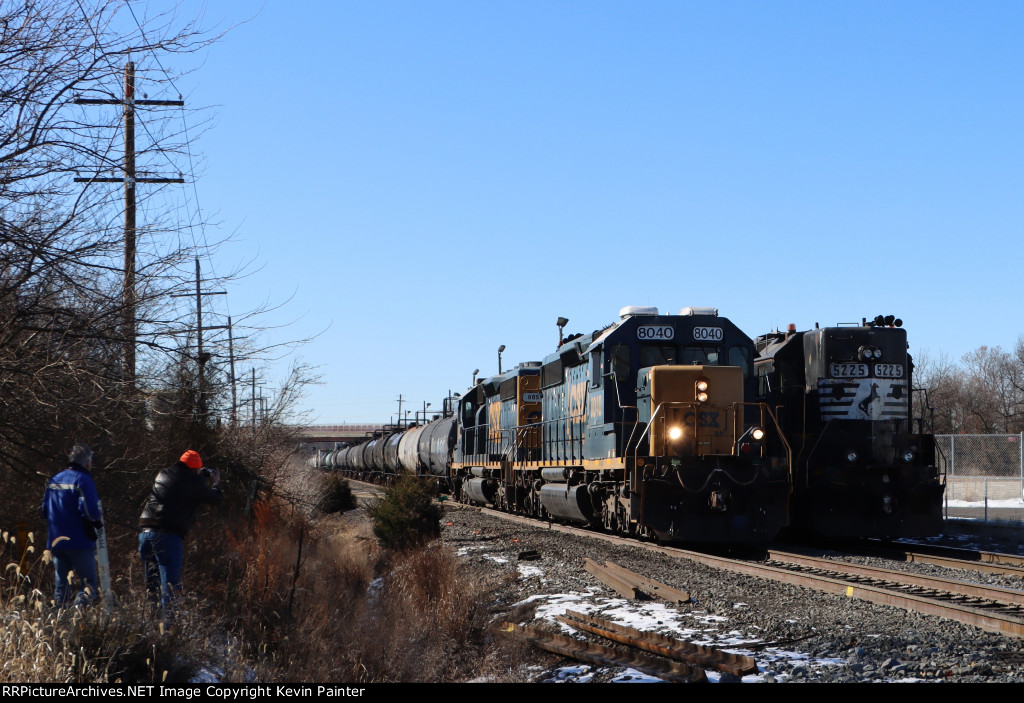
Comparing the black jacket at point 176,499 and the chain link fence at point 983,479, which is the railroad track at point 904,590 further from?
the chain link fence at point 983,479


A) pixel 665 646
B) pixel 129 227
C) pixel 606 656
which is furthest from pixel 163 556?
pixel 665 646

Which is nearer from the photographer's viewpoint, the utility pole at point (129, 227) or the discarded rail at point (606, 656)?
the discarded rail at point (606, 656)

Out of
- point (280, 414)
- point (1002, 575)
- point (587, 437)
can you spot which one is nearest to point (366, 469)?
point (280, 414)

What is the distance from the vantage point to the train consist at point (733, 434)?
14.2 meters

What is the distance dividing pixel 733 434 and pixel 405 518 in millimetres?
5626

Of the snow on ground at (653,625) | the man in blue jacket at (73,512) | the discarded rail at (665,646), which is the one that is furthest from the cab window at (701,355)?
the man in blue jacket at (73,512)

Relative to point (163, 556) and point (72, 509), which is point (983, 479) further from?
point (72, 509)

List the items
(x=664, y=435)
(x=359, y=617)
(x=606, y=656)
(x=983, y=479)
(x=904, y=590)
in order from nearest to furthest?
1. (x=606, y=656)
2. (x=359, y=617)
3. (x=904, y=590)
4. (x=664, y=435)
5. (x=983, y=479)

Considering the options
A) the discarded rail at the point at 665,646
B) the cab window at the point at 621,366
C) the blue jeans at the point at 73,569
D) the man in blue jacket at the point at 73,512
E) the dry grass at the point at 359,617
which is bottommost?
the dry grass at the point at 359,617

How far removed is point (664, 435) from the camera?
14.4 metres

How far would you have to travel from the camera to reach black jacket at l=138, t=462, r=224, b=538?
27.6 feet

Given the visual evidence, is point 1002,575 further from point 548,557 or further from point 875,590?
point 548,557

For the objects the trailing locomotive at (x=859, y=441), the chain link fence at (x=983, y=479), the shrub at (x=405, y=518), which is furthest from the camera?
the chain link fence at (x=983, y=479)

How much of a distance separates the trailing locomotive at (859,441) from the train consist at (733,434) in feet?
0.07
